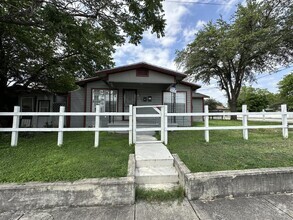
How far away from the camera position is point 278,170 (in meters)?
3.59

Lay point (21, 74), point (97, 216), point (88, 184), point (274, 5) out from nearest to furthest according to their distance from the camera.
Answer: point (97, 216) → point (88, 184) → point (21, 74) → point (274, 5)

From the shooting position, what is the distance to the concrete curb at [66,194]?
10.0 ft

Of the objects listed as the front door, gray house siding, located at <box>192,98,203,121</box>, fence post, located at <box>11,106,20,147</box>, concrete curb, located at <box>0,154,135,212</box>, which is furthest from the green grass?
gray house siding, located at <box>192,98,203,121</box>

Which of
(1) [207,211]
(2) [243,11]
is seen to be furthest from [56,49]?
(2) [243,11]

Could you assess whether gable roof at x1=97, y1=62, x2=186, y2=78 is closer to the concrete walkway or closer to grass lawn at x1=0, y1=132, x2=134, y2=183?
grass lawn at x1=0, y1=132, x2=134, y2=183

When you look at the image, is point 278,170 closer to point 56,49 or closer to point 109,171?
point 109,171

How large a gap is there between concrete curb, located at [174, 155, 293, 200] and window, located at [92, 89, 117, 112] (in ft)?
27.9

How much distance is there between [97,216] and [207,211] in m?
1.71

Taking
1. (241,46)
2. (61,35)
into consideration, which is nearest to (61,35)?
(61,35)

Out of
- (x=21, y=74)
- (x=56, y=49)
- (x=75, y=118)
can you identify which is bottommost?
(x=75, y=118)

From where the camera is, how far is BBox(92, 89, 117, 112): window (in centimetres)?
1151

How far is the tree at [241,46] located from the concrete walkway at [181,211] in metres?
14.8

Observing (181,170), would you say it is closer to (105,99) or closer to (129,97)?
(129,97)

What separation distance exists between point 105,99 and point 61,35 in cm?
447
